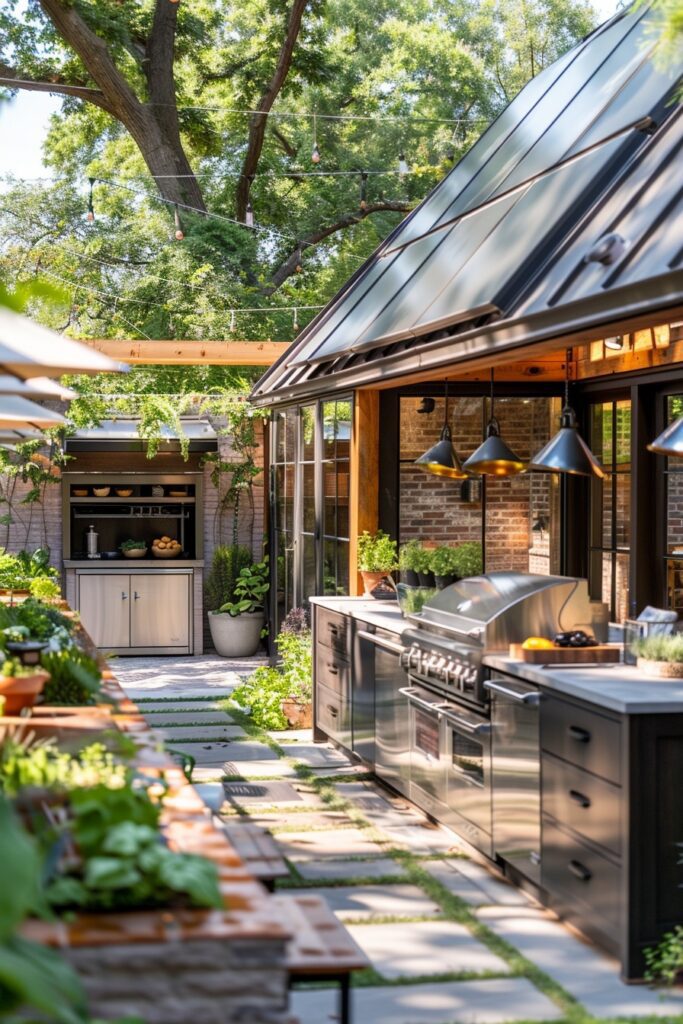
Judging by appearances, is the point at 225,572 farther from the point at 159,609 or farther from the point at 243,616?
the point at 159,609

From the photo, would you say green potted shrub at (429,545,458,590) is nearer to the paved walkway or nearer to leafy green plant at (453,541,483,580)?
leafy green plant at (453,541,483,580)

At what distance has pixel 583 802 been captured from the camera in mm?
5141

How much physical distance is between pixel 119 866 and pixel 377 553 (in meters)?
6.81

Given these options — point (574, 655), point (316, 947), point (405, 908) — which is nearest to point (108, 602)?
point (405, 908)

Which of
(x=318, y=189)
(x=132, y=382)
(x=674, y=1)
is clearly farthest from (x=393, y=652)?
(x=318, y=189)

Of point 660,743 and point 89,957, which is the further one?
point 660,743

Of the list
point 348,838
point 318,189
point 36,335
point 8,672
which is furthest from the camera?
point 318,189

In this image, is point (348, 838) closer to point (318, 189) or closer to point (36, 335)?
point (36, 335)

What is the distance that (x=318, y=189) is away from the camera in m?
22.9

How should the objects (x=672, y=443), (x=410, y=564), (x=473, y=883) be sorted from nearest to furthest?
(x=672, y=443) → (x=473, y=883) → (x=410, y=564)

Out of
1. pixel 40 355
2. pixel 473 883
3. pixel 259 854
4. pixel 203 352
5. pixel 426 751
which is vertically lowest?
pixel 473 883

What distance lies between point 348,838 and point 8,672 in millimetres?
2894

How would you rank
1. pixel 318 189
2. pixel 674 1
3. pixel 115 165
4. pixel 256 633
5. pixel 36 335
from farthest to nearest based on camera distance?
pixel 115 165, pixel 318 189, pixel 256 633, pixel 674 1, pixel 36 335

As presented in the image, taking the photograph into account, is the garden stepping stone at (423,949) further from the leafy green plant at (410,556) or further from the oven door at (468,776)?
the leafy green plant at (410,556)
